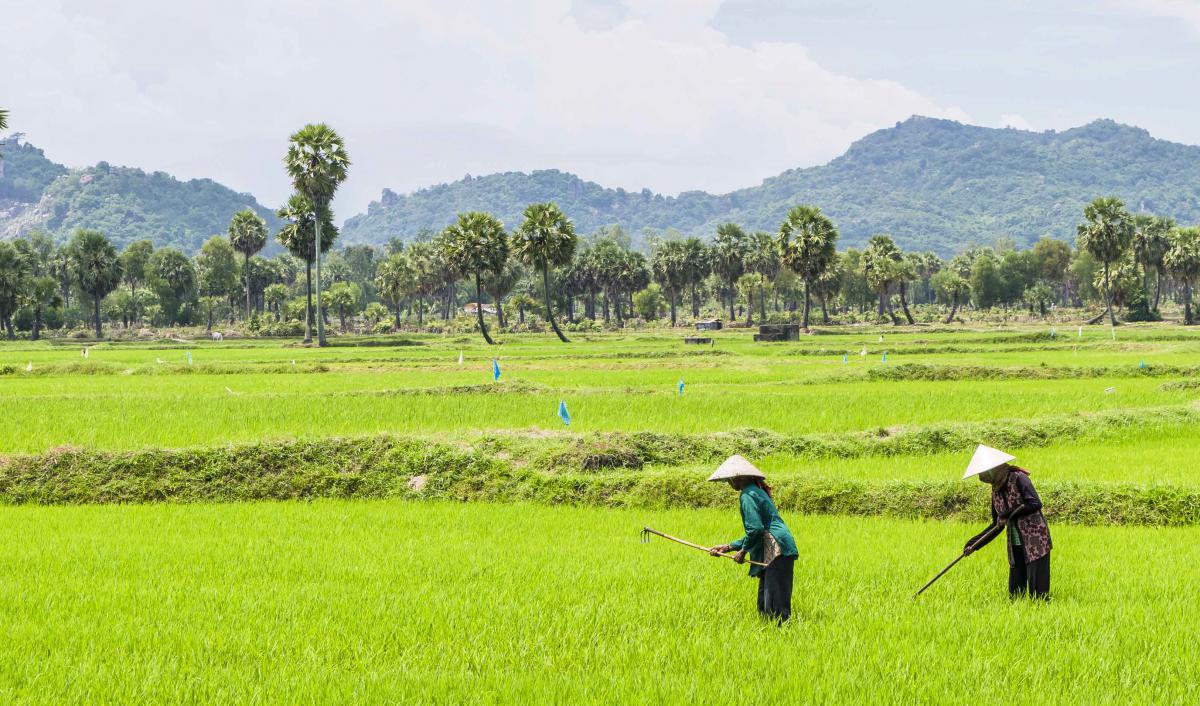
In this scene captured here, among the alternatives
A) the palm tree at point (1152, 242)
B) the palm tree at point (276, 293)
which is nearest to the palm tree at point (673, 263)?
the palm tree at point (276, 293)

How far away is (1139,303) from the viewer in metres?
93.2

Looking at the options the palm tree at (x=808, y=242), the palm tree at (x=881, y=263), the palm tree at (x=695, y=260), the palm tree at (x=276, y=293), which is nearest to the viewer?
the palm tree at (x=808, y=242)

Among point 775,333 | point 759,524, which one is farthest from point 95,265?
point 759,524

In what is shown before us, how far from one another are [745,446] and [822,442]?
1.70 metres

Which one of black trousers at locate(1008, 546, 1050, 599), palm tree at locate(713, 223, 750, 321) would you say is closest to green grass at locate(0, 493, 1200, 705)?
black trousers at locate(1008, 546, 1050, 599)

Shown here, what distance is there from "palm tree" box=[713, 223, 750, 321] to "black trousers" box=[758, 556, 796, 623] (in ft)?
358

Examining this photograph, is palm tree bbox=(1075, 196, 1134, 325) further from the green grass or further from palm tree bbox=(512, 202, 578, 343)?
the green grass

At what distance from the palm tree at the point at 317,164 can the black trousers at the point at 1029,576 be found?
6759 centimetres

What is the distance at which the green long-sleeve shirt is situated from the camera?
308 inches

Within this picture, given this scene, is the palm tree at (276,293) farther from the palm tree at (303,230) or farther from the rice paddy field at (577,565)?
the rice paddy field at (577,565)

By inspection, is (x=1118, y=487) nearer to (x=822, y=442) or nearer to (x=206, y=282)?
(x=822, y=442)

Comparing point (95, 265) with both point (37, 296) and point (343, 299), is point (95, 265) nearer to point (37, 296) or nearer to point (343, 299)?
point (37, 296)

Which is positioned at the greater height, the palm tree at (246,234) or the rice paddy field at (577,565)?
the palm tree at (246,234)

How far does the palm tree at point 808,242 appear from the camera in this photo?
273ft
